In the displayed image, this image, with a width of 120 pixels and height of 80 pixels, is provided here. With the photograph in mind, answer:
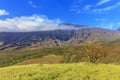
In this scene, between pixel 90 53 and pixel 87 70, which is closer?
pixel 87 70

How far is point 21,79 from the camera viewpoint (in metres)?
21.4

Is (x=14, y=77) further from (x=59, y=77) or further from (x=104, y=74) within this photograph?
(x=104, y=74)

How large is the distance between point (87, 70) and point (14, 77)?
6350mm

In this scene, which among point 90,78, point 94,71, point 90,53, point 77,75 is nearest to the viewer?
point 90,78

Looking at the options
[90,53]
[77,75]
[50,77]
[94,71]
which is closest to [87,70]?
[94,71]

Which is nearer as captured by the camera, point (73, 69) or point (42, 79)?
point (42, 79)

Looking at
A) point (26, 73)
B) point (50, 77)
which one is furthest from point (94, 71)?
point (26, 73)

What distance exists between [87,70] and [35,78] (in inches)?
194

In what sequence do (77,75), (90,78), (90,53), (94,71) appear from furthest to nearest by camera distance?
1. (90,53)
2. (94,71)
3. (77,75)
4. (90,78)

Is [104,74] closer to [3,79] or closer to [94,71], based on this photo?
[94,71]

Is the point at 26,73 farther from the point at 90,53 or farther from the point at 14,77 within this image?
the point at 90,53

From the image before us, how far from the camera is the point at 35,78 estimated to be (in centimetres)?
2158

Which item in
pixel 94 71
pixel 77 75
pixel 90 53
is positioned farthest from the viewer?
pixel 90 53

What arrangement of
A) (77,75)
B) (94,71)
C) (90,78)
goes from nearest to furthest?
(90,78)
(77,75)
(94,71)
